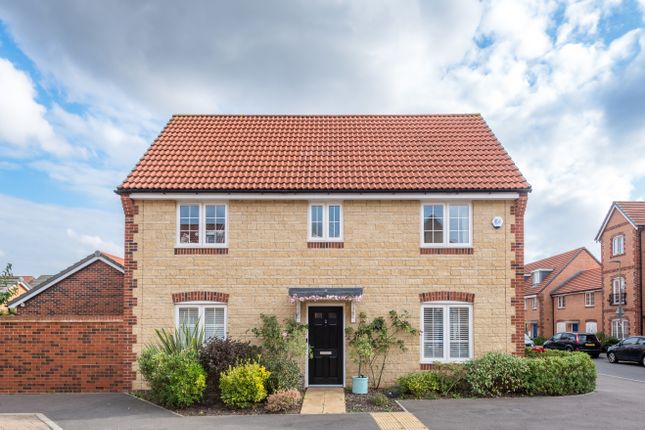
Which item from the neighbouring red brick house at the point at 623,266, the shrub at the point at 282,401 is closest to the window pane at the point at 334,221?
the shrub at the point at 282,401

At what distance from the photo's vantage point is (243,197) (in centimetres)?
1502

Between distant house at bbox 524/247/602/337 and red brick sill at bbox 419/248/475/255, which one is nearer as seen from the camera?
red brick sill at bbox 419/248/475/255

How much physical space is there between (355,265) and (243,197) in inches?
140

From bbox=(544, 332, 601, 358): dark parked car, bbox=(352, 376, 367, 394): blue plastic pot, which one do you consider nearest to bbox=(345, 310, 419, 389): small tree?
bbox=(352, 376, 367, 394): blue plastic pot

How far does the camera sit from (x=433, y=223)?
1521 centimetres

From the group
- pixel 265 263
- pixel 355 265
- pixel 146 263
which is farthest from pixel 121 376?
pixel 355 265

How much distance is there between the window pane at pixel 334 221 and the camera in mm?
15148

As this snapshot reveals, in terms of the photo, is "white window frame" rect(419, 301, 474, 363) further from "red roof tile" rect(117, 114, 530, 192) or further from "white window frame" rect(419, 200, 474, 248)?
"red roof tile" rect(117, 114, 530, 192)

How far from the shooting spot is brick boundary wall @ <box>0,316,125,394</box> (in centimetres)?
1459

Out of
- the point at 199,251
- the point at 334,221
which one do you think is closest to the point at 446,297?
the point at 334,221

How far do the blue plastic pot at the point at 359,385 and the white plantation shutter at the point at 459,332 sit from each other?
2.55 m

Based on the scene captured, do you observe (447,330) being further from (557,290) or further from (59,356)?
(557,290)

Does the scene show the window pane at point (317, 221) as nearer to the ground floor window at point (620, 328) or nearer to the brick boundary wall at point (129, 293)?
the brick boundary wall at point (129, 293)

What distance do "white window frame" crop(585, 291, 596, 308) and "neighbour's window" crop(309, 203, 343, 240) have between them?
3127 centimetres
